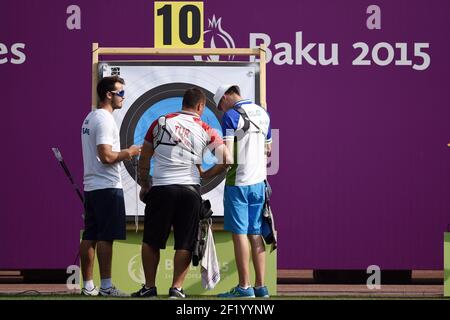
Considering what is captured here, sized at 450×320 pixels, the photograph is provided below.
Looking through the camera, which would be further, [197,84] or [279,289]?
[279,289]

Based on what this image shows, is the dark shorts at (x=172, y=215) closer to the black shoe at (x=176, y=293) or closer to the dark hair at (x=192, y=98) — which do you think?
the black shoe at (x=176, y=293)

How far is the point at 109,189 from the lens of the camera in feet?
27.9

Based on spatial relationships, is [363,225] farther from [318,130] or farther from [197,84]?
[197,84]

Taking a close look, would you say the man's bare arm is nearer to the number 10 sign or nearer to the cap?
the cap

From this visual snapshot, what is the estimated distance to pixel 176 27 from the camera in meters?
9.40

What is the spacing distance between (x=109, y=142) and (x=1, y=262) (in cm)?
276

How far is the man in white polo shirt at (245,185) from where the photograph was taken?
27.7 feet

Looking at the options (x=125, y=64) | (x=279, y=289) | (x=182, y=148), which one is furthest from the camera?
(x=279, y=289)

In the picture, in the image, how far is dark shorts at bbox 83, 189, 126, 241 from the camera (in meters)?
8.49

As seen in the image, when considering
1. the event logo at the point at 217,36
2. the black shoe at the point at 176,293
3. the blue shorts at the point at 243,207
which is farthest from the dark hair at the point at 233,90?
the event logo at the point at 217,36

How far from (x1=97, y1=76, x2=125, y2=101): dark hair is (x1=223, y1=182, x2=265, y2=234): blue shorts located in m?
0.98

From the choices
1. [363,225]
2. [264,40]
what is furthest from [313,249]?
[264,40]

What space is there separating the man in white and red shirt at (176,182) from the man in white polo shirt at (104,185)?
30cm

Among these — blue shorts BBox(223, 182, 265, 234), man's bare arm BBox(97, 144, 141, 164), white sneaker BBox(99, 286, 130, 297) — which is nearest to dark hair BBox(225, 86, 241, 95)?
blue shorts BBox(223, 182, 265, 234)
